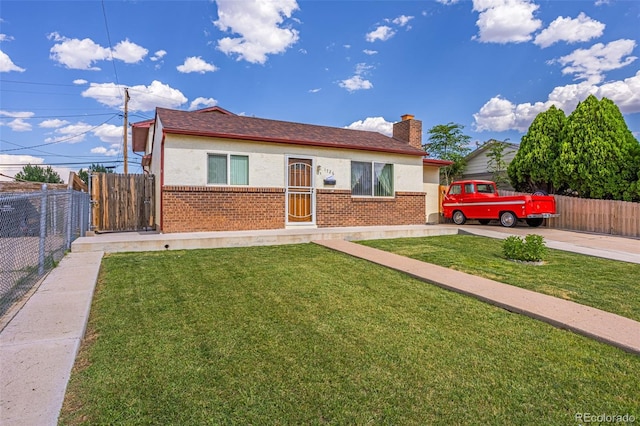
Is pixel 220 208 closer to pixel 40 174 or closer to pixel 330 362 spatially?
pixel 330 362

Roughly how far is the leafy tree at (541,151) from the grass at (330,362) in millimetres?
12572

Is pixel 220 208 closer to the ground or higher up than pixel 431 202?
closer to the ground

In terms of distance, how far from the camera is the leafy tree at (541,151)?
1388cm

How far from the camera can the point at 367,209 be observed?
1200cm

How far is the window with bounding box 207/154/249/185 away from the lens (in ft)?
32.0

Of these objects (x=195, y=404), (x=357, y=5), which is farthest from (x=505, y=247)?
(x=357, y=5)

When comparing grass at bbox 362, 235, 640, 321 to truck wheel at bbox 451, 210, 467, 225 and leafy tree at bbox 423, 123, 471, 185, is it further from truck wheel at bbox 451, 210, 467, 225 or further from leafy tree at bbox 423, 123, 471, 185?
leafy tree at bbox 423, 123, 471, 185

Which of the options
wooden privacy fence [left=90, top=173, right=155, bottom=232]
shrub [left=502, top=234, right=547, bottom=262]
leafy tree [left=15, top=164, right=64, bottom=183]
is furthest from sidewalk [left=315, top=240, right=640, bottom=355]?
leafy tree [left=15, top=164, right=64, bottom=183]

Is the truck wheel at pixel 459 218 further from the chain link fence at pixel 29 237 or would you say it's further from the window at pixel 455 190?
the chain link fence at pixel 29 237

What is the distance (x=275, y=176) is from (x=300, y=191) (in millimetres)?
961

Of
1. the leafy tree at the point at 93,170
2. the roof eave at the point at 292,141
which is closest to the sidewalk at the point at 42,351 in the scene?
the roof eave at the point at 292,141

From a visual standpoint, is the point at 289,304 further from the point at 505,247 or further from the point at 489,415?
the point at 505,247

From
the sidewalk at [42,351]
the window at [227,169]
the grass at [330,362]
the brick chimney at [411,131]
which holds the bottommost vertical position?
the grass at [330,362]
